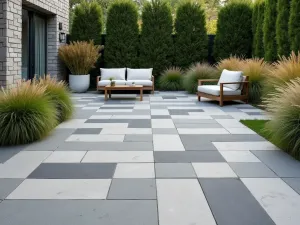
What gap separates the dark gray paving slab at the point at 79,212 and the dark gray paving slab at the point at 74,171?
1.83 feet

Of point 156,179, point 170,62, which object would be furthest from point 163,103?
point 156,179

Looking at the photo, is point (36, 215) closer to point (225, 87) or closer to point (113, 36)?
point (225, 87)

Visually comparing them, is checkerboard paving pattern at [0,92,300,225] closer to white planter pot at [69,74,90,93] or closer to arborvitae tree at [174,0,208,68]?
white planter pot at [69,74,90,93]

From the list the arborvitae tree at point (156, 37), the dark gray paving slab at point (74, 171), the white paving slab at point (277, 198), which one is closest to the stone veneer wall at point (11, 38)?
the arborvitae tree at point (156, 37)

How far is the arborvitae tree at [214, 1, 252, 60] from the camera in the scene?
1175 cm

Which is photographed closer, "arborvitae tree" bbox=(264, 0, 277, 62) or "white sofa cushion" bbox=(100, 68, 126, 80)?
"arborvitae tree" bbox=(264, 0, 277, 62)

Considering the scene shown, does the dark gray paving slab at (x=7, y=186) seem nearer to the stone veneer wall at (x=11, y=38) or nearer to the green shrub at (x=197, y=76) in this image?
the stone veneer wall at (x=11, y=38)

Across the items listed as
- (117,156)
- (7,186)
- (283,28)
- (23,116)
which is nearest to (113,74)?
(283,28)

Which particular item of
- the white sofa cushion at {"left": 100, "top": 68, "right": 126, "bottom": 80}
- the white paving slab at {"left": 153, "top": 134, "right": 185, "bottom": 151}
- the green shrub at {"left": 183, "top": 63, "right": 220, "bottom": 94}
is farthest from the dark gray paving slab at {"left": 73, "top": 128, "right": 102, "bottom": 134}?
the white sofa cushion at {"left": 100, "top": 68, "right": 126, "bottom": 80}

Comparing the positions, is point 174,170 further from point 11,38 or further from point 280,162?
point 11,38

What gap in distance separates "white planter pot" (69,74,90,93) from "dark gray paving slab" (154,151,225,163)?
775cm

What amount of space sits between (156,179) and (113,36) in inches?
379

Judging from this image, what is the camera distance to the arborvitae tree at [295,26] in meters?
7.56

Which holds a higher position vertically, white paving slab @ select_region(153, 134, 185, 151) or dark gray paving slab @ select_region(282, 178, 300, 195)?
dark gray paving slab @ select_region(282, 178, 300, 195)
